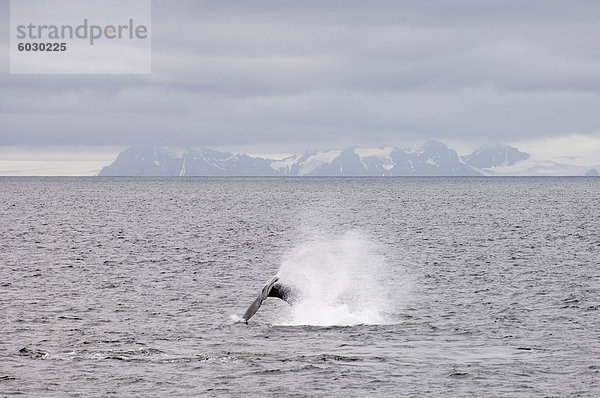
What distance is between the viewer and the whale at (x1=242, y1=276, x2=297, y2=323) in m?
32.5

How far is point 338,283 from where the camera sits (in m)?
50.6

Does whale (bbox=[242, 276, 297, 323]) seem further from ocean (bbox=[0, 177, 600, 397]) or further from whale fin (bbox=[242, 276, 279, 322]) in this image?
ocean (bbox=[0, 177, 600, 397])

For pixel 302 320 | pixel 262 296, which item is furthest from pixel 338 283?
pixel 262 296

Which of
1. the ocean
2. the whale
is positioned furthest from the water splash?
the whale

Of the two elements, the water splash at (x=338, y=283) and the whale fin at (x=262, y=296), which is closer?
the whale fin at (x=262, y=296)

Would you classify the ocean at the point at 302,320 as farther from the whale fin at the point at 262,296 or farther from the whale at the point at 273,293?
Result: the whale fin at the point at 262,296

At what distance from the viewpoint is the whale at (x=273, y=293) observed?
107 feet

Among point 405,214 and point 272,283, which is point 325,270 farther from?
point 405,214

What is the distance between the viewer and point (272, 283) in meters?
32.8

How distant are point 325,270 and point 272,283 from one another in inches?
1035

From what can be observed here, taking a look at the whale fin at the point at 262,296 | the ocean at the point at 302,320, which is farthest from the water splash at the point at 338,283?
the whale fin at the point at 262,296

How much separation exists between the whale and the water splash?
1.63 m

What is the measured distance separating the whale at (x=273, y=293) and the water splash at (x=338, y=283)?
5.34 feet

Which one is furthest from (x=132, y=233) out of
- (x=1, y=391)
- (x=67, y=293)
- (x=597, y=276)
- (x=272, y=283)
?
(x=1, y=391)
